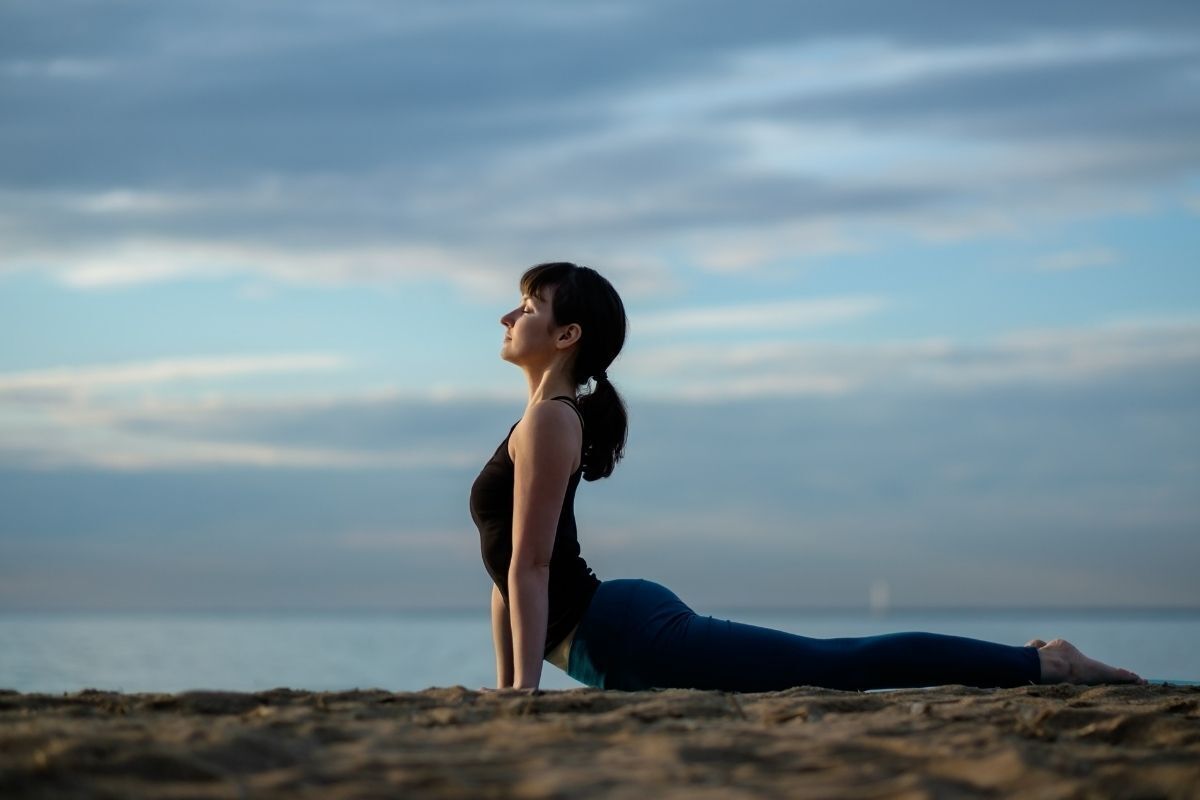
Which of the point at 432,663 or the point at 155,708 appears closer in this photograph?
the point at 155,708

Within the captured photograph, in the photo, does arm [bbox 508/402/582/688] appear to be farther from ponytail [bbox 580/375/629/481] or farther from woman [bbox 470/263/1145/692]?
ponytail [bbox 580/375/629/481]

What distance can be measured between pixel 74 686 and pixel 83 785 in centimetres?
1314

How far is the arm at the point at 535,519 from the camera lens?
3836 millimetres

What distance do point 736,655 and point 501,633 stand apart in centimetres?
87

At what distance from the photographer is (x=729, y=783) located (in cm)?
229

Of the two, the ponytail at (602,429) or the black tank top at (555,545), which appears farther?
the ponytail at (602,429)

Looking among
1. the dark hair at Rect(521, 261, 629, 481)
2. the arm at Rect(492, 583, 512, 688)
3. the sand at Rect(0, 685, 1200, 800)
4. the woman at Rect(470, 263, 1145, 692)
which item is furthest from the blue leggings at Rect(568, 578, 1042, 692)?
the sand at Rect(0, 685, 1200, 800)

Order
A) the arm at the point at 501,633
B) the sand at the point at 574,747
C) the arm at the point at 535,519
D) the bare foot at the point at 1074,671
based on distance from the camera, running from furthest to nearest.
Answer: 1. the arm at the point at 501,633
2. the bare foot at the point at 1074,671
3. the arm at the point at 535,519
4. the sand at the point at 574,747

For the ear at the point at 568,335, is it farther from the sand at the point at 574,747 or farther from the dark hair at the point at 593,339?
the sand at the point at 574,747

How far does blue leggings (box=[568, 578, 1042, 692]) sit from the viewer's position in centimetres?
407

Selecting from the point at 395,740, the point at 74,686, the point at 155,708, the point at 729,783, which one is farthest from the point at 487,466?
the point at 74,686

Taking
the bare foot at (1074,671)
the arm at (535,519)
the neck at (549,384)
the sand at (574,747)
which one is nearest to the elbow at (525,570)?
the arm at (535,519)

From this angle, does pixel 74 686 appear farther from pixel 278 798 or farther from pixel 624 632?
pixel 278 798

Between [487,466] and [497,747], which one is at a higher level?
[487,466]
